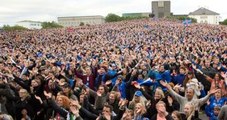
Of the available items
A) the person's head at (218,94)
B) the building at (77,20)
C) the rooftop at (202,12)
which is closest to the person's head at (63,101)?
the person's head at (218,94)

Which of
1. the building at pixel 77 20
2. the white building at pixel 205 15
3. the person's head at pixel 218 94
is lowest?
the building at pixel 77 20

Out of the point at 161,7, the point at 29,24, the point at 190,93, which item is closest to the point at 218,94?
the point at 190,93

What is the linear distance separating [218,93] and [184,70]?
3.08 meters

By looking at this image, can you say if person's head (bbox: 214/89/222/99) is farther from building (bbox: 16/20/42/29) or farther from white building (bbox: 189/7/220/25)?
building (bbox: 16/20/42/29)

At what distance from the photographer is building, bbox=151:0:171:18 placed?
11100cm

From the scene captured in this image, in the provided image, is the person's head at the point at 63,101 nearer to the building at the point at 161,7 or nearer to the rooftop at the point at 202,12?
the building at the point at 161,7

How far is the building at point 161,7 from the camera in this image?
111 metres

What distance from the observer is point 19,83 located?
920cm

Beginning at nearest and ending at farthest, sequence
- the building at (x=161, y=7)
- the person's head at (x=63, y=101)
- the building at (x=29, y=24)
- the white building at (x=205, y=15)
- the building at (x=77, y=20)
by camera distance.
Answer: the person's head at (x=63, y=101)
the building at (x=161, y=7)
the white building at (x=205, y=15)
the building at (x=77, y=20)
the building at (x=29, y=24)

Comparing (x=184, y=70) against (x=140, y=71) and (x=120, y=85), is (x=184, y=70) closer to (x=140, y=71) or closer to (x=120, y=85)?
(x=140, y=71)

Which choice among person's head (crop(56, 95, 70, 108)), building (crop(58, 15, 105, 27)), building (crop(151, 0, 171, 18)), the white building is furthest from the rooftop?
person's head (crop(56, 95, 70, 108))

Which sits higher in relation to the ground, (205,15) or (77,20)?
(205,15)

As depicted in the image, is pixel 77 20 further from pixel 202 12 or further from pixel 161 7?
pixel 161 7

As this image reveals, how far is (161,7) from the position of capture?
111750mm
